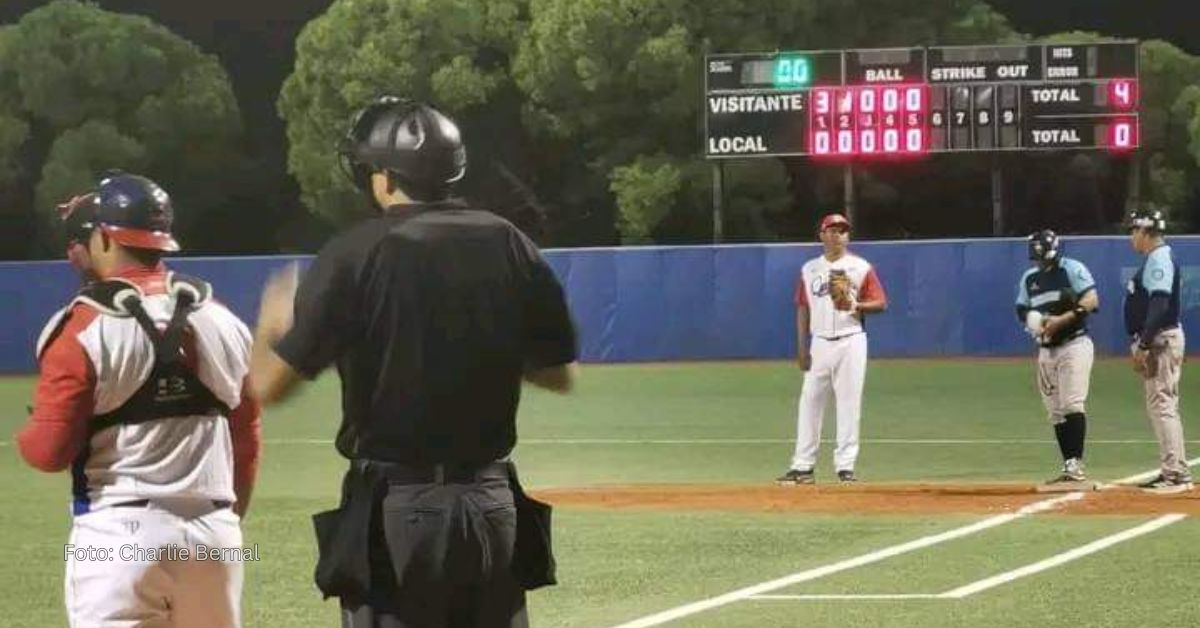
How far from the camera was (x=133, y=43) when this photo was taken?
58.2m

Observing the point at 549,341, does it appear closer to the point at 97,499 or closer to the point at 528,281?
the point at 528,281

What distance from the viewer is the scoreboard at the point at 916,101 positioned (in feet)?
100

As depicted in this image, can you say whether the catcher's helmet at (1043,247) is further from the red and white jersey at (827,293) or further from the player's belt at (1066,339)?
the red and white jersey at (827,293)

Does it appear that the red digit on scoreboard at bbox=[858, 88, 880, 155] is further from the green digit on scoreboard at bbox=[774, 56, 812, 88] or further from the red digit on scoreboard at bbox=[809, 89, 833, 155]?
the green digit on scoreboard at bbox=[774, 56, 812, 88]

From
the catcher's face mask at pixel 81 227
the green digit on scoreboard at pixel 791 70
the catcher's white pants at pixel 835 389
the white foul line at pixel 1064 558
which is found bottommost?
the white foul line at pixel 1064 558

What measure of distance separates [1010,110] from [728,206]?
2098 centimetres

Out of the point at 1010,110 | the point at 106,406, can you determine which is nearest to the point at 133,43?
the point at 1010,110

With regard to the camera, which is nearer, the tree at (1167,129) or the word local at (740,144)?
the word local at (740,144)

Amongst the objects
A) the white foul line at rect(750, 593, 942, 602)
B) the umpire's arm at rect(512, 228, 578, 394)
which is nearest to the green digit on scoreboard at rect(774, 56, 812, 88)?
the white foul line at rect(750, 593, 942, 602)

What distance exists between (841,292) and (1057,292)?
1457 mm

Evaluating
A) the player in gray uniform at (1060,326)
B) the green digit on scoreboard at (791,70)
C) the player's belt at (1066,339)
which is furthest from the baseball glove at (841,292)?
the green digit on scoreboard at (791,70)

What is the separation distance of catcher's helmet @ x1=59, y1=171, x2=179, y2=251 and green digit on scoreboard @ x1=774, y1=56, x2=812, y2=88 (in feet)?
85.1

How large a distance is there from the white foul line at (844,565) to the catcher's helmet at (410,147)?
4.50 meters

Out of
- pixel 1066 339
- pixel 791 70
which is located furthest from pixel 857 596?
pixel 791 70
